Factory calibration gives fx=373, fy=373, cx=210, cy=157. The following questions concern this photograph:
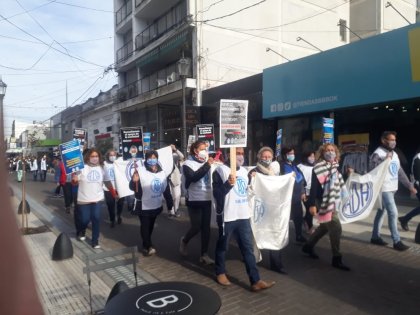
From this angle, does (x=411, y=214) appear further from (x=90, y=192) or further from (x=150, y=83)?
(x=150, y=83)

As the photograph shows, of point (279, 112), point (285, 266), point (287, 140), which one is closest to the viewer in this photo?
point (285, 266)

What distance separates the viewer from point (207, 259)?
598 centimetres

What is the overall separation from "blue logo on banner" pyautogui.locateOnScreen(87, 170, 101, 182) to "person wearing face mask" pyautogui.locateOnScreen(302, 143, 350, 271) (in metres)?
4.03

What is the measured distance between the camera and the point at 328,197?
18.3 ft

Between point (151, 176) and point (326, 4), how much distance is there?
70.9ft

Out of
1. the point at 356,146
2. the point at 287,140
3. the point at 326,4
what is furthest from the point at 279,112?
the point at 326,4

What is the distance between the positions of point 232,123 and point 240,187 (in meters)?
0.88

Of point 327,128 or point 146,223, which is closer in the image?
point 146,223

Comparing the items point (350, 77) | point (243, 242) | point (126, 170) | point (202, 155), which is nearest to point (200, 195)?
point (202, 155)

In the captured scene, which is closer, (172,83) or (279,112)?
(279,112)

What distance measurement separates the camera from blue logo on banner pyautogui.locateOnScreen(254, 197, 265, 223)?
564cm

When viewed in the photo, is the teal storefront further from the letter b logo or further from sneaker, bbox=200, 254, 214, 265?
the letter b logo

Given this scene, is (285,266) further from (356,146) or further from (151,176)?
(356,146)

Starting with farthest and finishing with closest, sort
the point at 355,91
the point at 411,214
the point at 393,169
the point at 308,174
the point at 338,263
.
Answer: the point at 355,91 < the point at 308,174 < the point at 411,214 < the point at 393,169 < the point at 338,263
